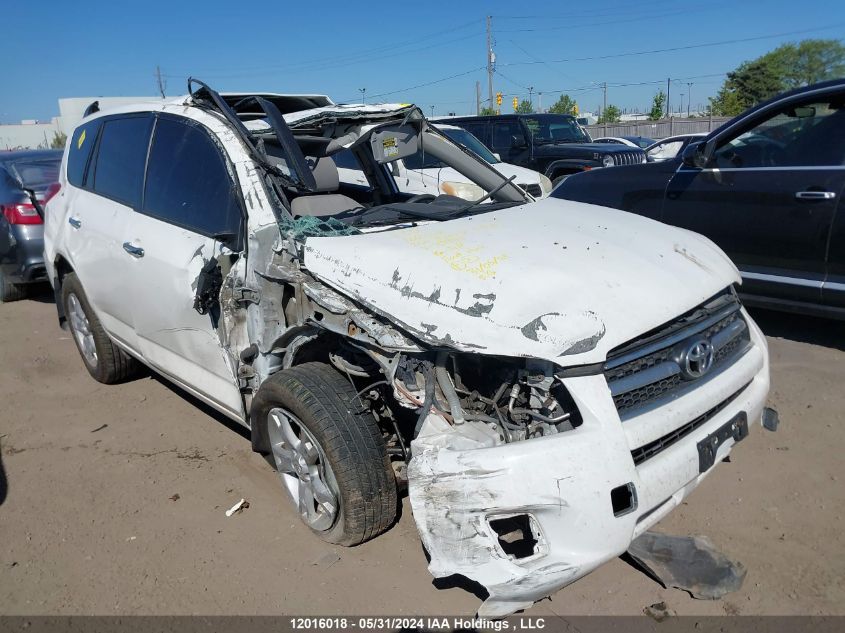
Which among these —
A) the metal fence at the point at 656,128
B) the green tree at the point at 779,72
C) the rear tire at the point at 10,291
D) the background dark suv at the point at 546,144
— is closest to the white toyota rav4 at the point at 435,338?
the rear tire at the point at 10,291

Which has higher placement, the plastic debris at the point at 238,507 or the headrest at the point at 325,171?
the headrest at the point at 325,171

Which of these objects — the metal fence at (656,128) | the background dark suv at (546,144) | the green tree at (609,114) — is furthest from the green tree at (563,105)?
the background dark suv at (546,144)

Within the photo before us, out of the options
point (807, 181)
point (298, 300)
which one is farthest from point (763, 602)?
point (807, 181)

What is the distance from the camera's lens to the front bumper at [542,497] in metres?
2.03

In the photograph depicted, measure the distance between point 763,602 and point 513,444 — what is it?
1266 mm

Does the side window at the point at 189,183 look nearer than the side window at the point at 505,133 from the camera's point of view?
Yes

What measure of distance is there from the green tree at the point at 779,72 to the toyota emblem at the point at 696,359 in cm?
5208

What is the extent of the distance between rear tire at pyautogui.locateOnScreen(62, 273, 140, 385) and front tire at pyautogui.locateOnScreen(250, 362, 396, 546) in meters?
2.21

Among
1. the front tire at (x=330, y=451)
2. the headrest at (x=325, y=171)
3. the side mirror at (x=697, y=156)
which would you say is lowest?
the front tire at (x=330, y=451)

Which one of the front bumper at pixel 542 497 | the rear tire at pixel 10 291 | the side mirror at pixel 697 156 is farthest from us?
the rear tire at pixel 10 291

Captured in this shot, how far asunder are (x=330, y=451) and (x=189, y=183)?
5.46ft

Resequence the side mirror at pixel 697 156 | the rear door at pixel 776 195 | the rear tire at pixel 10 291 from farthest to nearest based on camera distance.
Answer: the rear tire at pixel 10 291, the side mirror at pixel 697 156, the rear door at pixel 776 195

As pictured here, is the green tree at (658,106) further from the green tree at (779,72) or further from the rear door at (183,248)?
the rear door at (183,248)

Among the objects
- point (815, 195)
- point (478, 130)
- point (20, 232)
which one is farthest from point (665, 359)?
point (478, 130)
